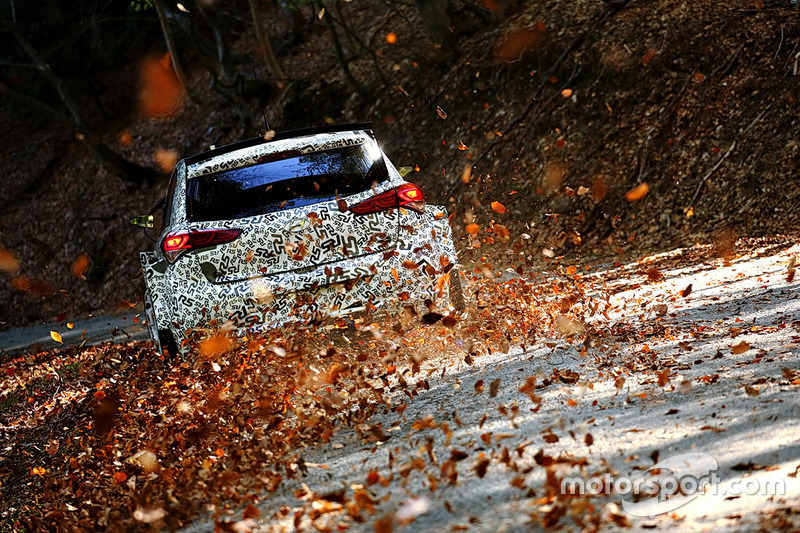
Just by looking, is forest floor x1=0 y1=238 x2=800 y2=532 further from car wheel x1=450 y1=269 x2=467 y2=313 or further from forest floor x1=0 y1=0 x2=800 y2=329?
forest floor x1=0 y1=0 x2=800 y2=329

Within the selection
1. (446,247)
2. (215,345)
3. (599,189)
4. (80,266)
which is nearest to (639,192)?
(599,189)

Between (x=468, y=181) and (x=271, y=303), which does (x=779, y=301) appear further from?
(x=468, y=181)

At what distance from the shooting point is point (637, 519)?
3008mm

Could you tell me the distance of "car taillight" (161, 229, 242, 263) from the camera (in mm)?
5873

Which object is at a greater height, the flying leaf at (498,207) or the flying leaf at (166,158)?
the flying leaf at (166,158)

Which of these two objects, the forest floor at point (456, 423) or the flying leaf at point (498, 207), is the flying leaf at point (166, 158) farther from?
the forest floor at point (456, 423)

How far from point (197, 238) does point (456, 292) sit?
6.95 ft

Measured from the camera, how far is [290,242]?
5895 mm

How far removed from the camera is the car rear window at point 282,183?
19.6 ft

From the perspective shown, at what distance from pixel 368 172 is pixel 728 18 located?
8340 millimetres

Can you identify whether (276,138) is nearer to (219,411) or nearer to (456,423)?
(219,411)

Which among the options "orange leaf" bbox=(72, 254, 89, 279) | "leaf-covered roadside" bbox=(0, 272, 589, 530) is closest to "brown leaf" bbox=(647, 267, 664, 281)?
"leaf-covered roadside" bbox=(0, 272, 589, 530)

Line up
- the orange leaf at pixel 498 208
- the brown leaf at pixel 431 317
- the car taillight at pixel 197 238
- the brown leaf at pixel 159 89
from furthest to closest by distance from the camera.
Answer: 1. the brown leaf at pixel 159 89
2. the orange leaf at pixel 498 208
3. the brown leaf at pixel 431 317
4. the car taillight at pixel 197 238

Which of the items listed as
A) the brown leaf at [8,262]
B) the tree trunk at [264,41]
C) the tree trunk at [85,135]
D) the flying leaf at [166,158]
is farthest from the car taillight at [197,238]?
the brown leaf at [8,262]
